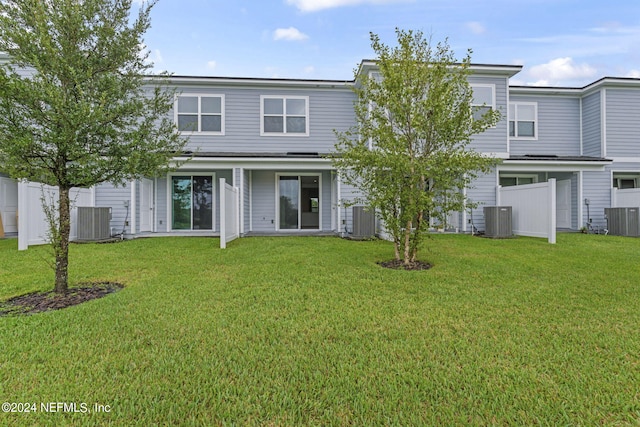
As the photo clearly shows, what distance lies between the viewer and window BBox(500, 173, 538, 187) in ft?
45.9

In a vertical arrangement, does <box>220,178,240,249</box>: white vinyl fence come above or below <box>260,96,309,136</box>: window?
below

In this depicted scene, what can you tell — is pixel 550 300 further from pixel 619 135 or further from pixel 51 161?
pixel 619 135

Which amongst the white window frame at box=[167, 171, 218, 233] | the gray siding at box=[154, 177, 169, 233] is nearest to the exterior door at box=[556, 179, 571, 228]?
the white window frame at box=[167, 171, 218, 233]

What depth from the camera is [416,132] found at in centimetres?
613

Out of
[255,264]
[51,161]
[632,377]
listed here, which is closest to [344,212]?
[255,264]

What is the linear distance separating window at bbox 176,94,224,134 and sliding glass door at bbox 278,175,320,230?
3.26m

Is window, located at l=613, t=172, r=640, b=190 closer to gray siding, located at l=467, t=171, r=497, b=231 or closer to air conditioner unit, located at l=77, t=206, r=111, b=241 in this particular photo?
gray siding, located at l=467, t=171, r=497, b=231

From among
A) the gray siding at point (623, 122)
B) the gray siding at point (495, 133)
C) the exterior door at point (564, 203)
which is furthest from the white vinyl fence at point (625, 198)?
the gray siding at point (495, 133)

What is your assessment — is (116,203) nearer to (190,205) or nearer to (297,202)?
(190,205)

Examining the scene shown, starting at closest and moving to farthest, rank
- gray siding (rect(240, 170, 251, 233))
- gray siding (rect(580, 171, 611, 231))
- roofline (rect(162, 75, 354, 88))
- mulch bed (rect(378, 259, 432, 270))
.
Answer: mulch bed (rect(378, 259, 432, 270)) < gray siding (rect(240, 170, 251, 233)) < roofline (rect(162, 75, 354, 88)) < gray siding (rect(580, 171, 611, 231))

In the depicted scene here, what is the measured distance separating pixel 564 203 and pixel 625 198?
191 centimetres

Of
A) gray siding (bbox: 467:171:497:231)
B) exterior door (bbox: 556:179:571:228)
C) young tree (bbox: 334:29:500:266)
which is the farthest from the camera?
exterior door (bbox: 556:179:571:228)

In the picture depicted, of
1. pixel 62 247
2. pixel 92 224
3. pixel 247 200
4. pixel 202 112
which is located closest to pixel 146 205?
pixel 92 224

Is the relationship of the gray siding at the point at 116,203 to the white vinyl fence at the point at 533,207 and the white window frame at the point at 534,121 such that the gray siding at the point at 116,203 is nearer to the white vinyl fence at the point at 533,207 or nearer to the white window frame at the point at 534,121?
the white vinyl fence at the point at 533,207
